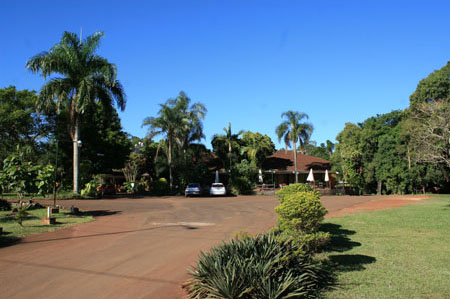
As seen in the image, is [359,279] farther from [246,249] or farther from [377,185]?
[377,185]

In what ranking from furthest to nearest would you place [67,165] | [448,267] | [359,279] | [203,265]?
[67,165] → [448,267] → [359,279] → [203,265]

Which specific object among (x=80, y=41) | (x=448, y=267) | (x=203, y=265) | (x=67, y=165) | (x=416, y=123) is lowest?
(x=448, y=267)

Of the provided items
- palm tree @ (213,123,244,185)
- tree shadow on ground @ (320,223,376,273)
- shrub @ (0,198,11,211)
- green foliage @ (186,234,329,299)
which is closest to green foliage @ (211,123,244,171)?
palm tree @ (213,123,244,185)

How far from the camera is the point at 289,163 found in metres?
45.1

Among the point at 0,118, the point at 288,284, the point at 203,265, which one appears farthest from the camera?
the point at 0,118

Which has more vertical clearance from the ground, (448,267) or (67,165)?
(67,165)

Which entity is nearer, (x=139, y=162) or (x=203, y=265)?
(x=203, y=265)

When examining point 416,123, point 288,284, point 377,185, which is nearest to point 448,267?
point 288,284

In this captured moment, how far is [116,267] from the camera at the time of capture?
708cm

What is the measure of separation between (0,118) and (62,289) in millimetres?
29222

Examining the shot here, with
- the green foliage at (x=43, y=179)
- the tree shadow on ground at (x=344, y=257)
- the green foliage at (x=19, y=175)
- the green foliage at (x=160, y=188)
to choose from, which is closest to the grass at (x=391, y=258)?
the tree shadow on ground at (x=344, y=257)

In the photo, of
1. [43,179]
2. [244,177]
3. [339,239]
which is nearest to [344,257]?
[339,239]

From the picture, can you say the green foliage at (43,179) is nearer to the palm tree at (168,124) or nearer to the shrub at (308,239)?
the shrub at (308,239)

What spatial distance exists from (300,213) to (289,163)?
1497 inches
